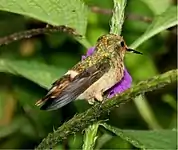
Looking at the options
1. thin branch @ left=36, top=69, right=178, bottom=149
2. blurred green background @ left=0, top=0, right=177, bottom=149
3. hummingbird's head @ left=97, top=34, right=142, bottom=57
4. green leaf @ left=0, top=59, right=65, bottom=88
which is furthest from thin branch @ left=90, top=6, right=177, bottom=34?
thin branch @ left=36, top=69, right=178, bottom=149

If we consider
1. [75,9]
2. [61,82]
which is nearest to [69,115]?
[75,9]

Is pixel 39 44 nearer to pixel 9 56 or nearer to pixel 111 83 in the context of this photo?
pixel 9 56

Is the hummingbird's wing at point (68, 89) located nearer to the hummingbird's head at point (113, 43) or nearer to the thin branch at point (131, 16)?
the hummingbird's head at point (113, 43)

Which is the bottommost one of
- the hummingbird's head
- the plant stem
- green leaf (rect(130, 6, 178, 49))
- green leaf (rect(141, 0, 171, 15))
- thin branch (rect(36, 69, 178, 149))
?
thin branch (rect(36, 69, 178, 149))

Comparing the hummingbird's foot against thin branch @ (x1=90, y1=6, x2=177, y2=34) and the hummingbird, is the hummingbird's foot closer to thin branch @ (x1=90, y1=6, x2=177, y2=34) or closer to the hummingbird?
the hummingbird

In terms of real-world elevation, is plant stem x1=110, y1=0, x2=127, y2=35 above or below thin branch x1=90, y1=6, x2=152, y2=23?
below

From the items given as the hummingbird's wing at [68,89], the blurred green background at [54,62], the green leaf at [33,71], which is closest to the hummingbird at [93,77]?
the hummingbird's wing at [68,89]

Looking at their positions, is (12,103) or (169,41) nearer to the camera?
(12,103)
